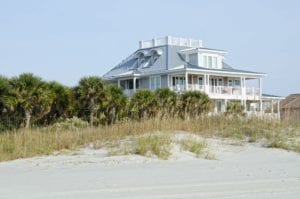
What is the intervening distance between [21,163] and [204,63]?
4200 centimetres

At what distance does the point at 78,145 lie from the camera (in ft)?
51.0

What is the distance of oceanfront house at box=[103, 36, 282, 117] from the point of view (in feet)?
171

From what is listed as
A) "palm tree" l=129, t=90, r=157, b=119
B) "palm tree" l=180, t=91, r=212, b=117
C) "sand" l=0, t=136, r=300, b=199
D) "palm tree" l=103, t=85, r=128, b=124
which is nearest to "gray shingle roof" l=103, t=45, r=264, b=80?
"palm tree" l=180, t=91, r=212, b=117

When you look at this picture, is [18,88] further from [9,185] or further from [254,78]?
[254,78]

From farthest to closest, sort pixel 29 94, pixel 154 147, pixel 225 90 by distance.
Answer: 1. pixel 225 90
2. pixel 29 94
3. pixel 154 147

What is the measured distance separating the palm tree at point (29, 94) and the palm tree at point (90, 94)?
189 centimetres

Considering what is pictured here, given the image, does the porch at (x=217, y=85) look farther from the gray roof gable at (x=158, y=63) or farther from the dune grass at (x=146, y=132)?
the dune grass at (x=146, y=132)

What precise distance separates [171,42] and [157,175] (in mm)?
45151

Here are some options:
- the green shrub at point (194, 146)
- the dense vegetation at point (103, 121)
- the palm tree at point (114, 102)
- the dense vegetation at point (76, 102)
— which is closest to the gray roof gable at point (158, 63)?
the dense vegetation at point (103, 121)

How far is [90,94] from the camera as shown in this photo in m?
27.5

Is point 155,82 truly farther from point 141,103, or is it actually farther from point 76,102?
point 76,102

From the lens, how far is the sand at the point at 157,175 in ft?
26.5

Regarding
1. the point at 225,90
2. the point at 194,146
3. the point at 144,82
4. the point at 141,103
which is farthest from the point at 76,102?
the point at 225,90

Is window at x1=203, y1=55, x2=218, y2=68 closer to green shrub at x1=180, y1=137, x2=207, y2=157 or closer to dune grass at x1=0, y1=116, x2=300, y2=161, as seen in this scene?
dune grass at x1=0, y1=116, x2=300, y2=161
